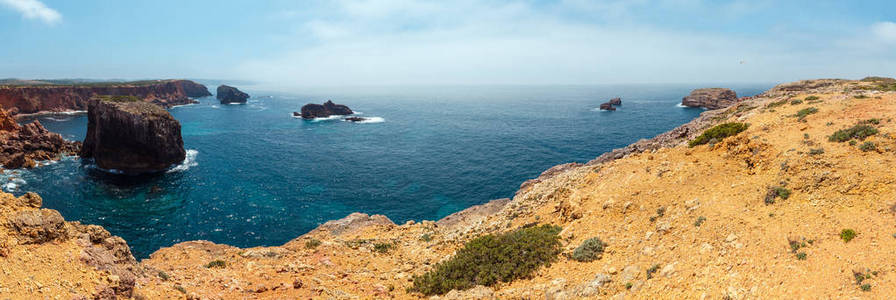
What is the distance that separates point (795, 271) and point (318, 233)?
29519 millimetres

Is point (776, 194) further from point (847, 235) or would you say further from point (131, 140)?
point (131, 140)

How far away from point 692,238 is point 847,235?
4.40 m

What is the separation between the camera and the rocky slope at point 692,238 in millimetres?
11805

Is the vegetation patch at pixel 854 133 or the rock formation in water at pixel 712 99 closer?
the vegetation patch at pixel 854 133

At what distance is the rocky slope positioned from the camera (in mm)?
11805

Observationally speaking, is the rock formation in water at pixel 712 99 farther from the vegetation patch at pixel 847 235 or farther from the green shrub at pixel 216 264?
the green shrub at pixel 216 264

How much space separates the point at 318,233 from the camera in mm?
30922

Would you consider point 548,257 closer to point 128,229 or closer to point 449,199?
point 449,199

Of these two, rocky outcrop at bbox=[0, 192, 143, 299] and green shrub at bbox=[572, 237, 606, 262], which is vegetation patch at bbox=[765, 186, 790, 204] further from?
rocky outcrop at bbox=[0, 192, 143, 299]

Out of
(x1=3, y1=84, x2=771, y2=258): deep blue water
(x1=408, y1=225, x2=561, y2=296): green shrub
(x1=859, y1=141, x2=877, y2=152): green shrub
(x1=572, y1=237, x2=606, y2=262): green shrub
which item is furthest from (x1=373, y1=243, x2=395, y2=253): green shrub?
(x1=859, y1=141, x2=877, y2=152): green shrub

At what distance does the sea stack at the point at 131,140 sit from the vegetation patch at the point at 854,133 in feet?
268

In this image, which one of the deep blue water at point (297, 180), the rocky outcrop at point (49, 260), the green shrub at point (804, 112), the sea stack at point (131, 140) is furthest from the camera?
the sea stack at point (131, 140)

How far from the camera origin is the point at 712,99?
148 meters

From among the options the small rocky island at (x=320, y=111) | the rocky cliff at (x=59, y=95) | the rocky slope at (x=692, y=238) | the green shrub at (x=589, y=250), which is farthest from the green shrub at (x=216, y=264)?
the rocky cliff at (x=59, y=95)
